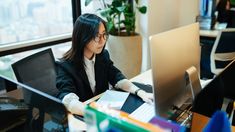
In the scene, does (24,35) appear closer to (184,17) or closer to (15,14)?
(15,14)

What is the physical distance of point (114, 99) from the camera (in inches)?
63.9

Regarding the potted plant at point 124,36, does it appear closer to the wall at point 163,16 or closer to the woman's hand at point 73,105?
the wall at point 163,16

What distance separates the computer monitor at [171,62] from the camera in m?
1.09

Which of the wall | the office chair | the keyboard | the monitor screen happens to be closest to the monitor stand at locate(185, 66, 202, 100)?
the keyboard

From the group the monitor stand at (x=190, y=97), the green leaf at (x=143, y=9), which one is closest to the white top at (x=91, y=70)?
the monitor stand at (x=190, y=97)

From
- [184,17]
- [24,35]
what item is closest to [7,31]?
[24,35]

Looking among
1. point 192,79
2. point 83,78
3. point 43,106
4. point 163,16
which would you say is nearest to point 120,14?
point 163,16

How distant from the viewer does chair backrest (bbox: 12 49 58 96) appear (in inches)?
62.9

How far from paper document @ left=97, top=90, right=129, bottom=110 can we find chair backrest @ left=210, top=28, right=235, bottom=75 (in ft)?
4.90

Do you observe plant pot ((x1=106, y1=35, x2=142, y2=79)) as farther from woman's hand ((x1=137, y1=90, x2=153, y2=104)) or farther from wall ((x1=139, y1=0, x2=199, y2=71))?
woman's hand ((x1=137, y1=90, x2=153, y2=104))

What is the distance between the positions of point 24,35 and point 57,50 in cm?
37

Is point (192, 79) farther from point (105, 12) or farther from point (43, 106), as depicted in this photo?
point (105, 12)

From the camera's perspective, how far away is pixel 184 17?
3.72m

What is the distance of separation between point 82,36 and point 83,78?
0.88ft
